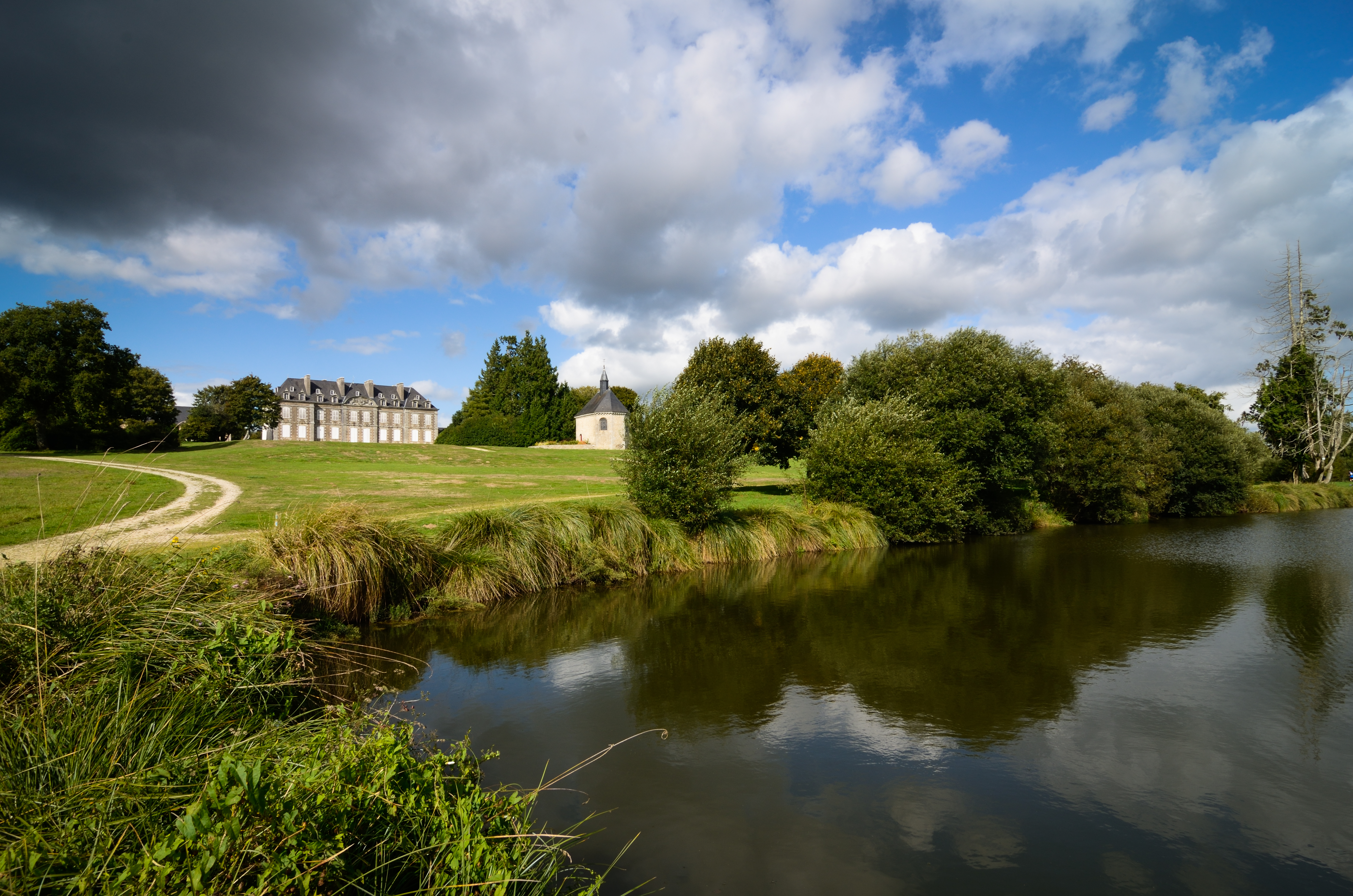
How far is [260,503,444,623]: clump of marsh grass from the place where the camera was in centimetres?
1000

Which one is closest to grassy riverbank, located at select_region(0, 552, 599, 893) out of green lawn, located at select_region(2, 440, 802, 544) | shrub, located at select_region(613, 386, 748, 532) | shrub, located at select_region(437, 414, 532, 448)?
green lawn, located at select_region(2, 440, 802, 544)

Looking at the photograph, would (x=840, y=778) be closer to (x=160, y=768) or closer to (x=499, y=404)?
(x=160, y=768)

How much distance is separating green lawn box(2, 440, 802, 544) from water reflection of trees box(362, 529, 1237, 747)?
4.43 meters

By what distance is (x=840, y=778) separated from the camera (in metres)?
6.19

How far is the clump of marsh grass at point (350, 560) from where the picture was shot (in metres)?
10.0

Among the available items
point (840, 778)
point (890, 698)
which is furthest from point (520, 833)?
point (890, 698)

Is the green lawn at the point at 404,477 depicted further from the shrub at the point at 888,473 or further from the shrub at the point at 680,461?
the shrub at the point at 680,461

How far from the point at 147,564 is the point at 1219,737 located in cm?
1121

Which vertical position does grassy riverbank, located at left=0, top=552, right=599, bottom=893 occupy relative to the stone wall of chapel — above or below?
below

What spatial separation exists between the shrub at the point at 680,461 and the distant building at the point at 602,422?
1967 inches

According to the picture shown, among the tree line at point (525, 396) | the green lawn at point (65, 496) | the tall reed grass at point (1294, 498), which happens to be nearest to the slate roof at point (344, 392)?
the tree line at point (525, 396)

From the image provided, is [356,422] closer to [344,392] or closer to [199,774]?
[344,392]

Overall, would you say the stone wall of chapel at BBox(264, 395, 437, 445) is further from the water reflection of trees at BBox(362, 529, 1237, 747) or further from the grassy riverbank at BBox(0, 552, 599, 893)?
the grassy riverbank at BBox(0, 552, 599, 893)

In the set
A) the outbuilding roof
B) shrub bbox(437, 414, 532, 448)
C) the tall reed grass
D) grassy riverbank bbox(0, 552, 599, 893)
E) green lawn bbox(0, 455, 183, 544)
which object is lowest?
the tall reed grass
